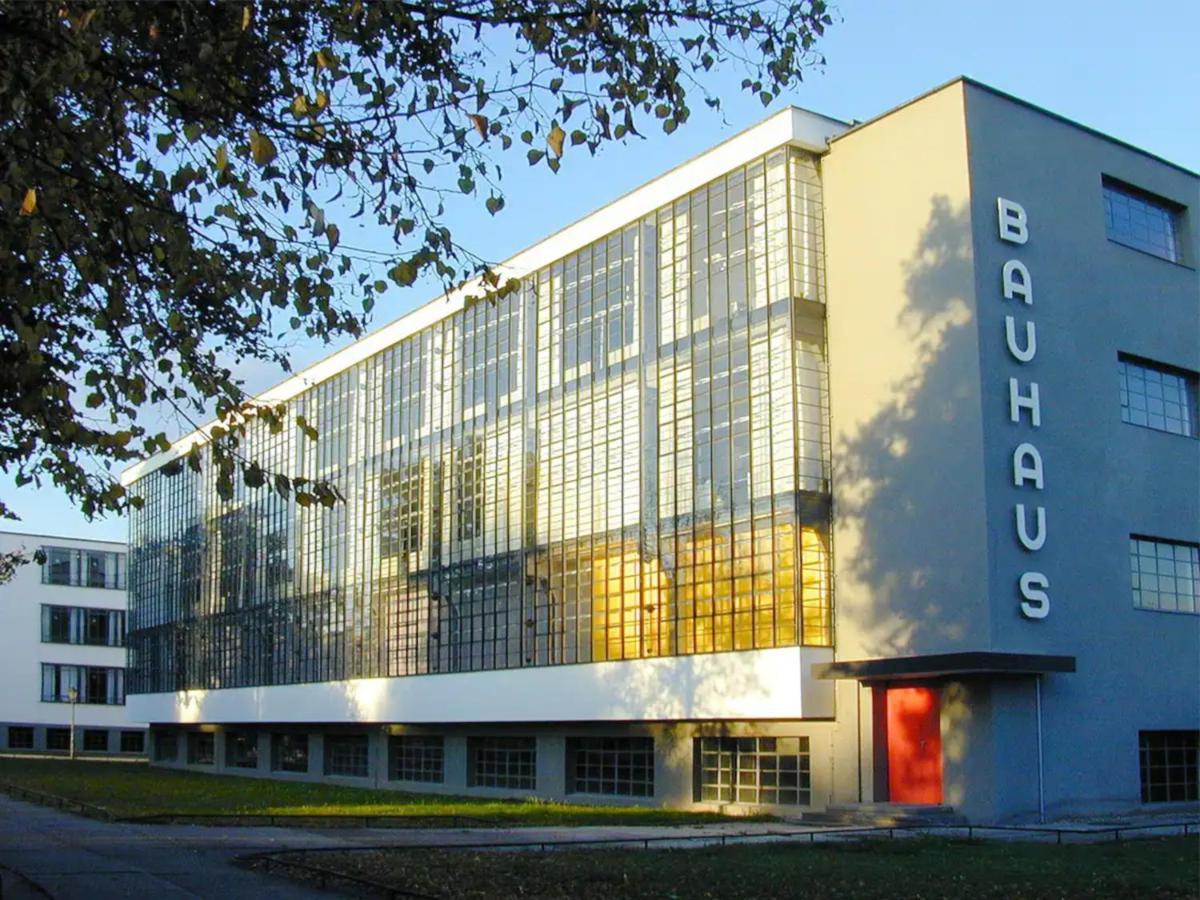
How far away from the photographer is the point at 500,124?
1162 centimetres

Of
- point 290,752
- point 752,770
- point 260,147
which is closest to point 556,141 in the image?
point 260,147

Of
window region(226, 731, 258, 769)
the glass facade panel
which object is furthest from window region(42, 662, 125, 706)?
the glass facade panel

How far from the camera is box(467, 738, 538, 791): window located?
41156 mm

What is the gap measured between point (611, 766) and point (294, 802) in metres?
8.22

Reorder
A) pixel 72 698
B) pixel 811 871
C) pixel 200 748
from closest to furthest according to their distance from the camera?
pixel 811 871
pixel 200 748
pixel 72 698

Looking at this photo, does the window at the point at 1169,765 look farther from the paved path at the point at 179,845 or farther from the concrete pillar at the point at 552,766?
the concrete pillar at the point at 552,766

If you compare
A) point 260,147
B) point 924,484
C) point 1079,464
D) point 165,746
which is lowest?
point 165,746

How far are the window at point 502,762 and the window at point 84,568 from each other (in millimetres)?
57220

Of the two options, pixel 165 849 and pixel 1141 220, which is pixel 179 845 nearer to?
pixel 165 849

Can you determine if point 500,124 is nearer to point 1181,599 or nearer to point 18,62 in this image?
point 18,62

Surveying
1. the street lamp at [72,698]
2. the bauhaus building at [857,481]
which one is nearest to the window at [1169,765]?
the bauhaus building at [857,481]

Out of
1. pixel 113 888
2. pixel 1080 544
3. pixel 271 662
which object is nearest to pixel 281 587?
pixel 271 662

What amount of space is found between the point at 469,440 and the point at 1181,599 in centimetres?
2095

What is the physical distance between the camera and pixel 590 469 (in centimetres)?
3775
